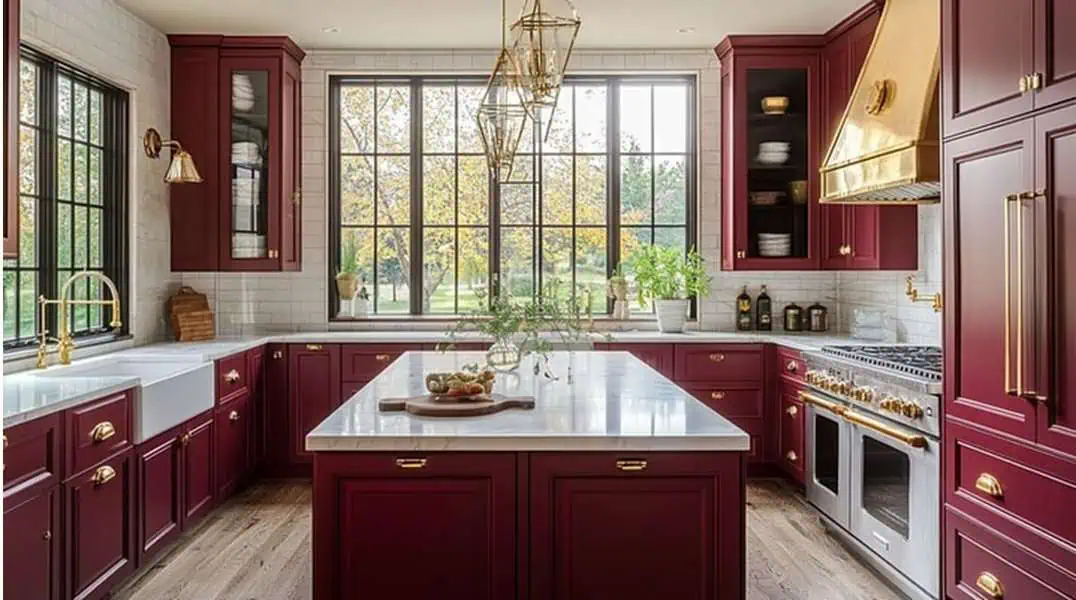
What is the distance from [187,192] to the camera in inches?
217

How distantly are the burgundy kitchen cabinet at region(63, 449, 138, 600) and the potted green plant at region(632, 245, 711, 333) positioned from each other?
3371 millimetres

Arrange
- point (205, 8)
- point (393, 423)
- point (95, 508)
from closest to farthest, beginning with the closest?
point (393, 423)
point (95, 508)
point (205, 8)

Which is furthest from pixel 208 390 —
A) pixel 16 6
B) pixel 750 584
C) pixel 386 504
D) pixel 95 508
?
pixel 750 584

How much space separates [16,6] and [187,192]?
2.60 meters

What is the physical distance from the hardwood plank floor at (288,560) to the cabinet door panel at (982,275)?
109cm

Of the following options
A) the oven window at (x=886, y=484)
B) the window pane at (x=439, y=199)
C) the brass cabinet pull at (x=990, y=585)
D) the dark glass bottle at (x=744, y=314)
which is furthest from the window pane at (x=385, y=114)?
the brass cabinet pull at (x=990, y=585)

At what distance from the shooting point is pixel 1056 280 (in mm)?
2402

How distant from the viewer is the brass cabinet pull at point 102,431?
3.18 m

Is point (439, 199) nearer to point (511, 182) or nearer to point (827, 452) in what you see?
point (511, 182)

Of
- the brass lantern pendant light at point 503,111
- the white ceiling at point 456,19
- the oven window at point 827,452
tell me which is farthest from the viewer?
the white ceiling at point 456,19

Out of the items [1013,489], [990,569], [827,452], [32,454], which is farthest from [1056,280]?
[32,454]

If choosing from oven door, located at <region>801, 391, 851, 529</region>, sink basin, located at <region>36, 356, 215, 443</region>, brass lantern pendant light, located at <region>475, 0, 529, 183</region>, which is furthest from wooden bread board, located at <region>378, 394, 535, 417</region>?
oven door, located at <region>801, 391, 851, 529</region>

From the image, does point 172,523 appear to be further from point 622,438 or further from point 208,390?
point 622,438

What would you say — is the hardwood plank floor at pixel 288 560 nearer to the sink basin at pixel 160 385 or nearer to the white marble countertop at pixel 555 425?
the sink basin at pixel 160 385
